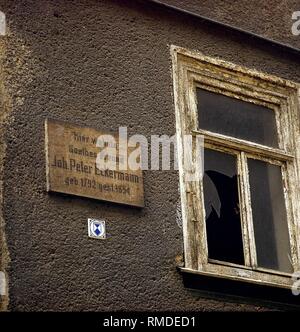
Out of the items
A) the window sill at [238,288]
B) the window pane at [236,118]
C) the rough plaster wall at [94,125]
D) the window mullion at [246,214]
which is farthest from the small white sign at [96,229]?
the window pane at [236,118]

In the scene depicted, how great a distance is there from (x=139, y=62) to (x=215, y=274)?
5.27 ft

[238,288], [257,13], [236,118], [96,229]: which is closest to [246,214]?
[238,288]

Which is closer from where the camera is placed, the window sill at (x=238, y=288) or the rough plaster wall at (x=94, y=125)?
the rough plaster wall at (x=94, y=125)

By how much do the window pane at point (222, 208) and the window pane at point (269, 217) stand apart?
A: 15cm

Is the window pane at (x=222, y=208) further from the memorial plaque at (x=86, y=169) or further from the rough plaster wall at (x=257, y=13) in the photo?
the rough plaster wall at (x=257, y=13)

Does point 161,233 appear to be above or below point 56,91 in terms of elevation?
below

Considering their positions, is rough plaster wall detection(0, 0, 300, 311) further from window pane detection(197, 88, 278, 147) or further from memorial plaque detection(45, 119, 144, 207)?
window pane detection(197, 88, 278, 147)

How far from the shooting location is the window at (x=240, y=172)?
269 inches

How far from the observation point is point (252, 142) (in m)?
7.38

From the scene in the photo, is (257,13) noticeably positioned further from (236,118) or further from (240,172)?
(240,172)

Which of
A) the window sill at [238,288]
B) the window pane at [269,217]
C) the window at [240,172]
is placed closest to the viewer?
the window sill at [238,288]
